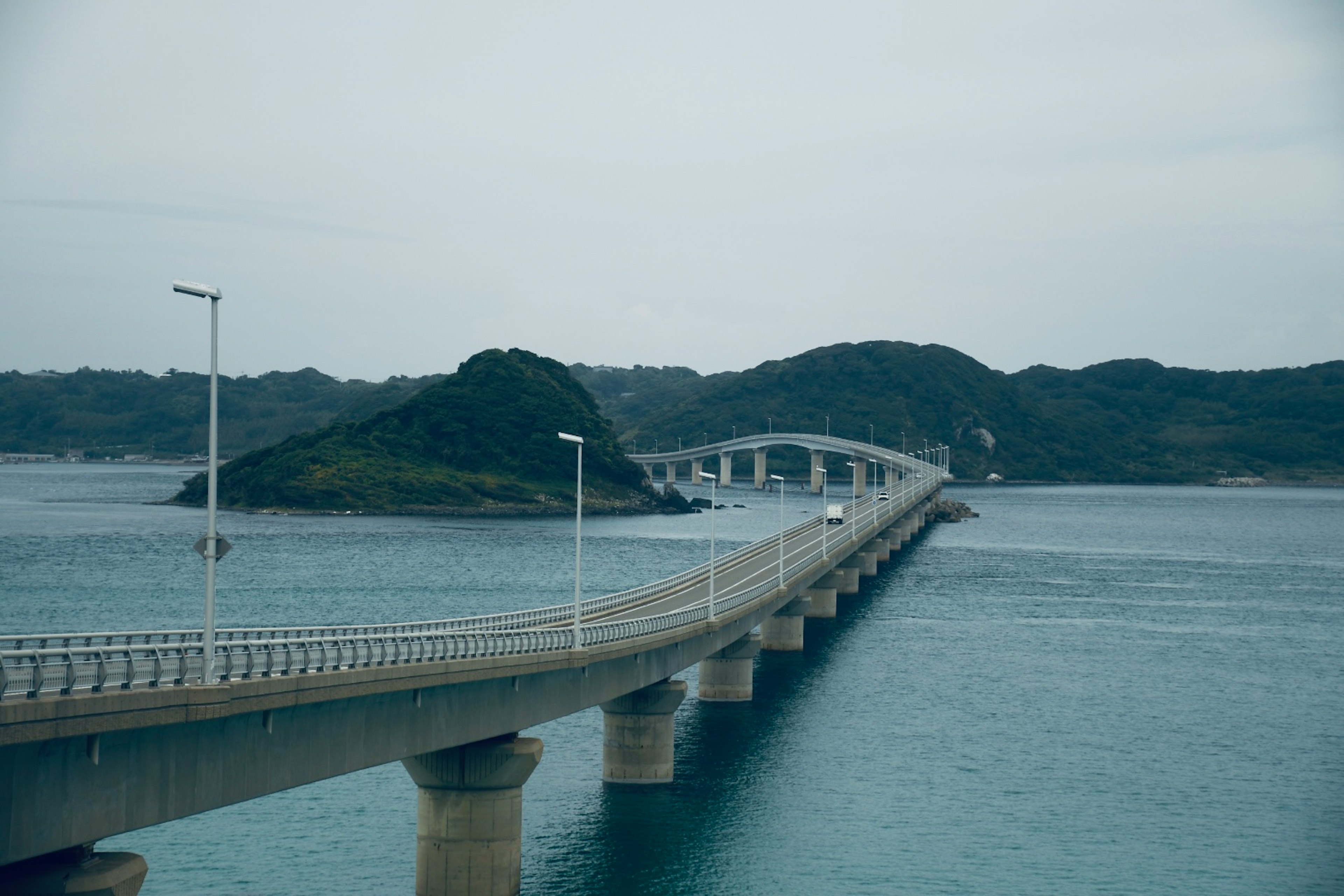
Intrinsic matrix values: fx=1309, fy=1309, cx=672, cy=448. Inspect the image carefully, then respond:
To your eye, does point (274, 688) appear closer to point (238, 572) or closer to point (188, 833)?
point (188, 833)

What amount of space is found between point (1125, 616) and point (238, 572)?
295 feet

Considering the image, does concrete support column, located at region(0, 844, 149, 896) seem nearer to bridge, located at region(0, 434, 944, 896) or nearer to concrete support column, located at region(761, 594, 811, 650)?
bridge, located at region(0, 434, 944, 896)

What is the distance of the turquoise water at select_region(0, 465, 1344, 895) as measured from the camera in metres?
46.6

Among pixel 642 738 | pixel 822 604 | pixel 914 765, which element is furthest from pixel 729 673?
pixel 822 604

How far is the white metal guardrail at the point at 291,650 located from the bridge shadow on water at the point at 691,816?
672cm

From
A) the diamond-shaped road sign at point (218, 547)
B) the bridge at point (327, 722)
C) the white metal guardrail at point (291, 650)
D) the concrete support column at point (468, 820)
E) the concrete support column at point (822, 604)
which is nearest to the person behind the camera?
the bridge at point (327, 722)

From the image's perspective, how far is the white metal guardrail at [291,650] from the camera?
24.6 metres

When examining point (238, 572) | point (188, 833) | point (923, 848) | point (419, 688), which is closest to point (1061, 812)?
point (923, 848)

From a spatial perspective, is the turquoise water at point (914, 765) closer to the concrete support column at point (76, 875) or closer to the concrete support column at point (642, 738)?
the concrete support column at point (642, 738)

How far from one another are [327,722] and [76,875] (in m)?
6.83

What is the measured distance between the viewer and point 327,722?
31.5 meters

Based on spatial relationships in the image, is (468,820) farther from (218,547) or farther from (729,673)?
(729,673)

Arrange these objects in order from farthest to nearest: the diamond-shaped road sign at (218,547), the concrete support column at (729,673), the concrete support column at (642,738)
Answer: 1. the concrete support column at (729,673)
2. the concrete support column at (642,738)
3. the diamond-shaped road sign at (218,547)

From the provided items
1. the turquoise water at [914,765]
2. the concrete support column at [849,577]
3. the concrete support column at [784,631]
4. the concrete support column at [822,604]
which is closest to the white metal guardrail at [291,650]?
the turquoise water at [914,765]
